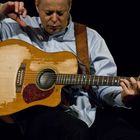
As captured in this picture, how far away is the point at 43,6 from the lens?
2.29 metres

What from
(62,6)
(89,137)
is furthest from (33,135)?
(62,6)

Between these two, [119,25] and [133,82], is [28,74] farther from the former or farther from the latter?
[119,25]

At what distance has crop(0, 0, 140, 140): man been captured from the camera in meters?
1.99

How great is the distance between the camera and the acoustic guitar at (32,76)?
2090 millimetres

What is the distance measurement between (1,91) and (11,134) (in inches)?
14.4

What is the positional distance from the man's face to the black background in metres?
0.39

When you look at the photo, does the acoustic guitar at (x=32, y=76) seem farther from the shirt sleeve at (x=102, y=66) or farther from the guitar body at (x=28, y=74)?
the shirt sleeve at (x=102, y=66)

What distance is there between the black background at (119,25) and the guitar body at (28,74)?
0.57 metres

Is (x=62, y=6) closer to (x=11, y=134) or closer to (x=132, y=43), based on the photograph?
(x=132, y=43)

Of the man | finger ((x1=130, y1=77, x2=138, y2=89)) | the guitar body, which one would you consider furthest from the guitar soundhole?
finger ((x1=130, y1=77, x2=138, y2=89))

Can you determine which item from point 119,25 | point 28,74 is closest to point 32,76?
point 28,74

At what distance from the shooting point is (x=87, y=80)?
2.04 meters

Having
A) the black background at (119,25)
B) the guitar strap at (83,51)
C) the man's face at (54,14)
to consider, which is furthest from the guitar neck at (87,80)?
the black background at (119,25)

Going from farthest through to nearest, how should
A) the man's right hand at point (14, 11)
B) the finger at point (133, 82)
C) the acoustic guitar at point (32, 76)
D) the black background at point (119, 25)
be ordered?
the black background at point (119, 25) → the man's right hand at point (14, 11) → the acoustic guitar at point (32, 76) → the finger at point (133, 82)
